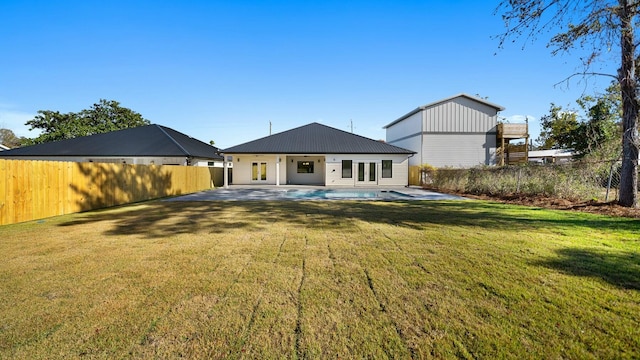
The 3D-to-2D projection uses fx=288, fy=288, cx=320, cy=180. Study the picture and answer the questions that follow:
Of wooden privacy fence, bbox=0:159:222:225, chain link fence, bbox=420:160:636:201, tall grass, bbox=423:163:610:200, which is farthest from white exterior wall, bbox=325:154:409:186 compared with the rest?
wooden privacy fence, bbox=0:159:222:225

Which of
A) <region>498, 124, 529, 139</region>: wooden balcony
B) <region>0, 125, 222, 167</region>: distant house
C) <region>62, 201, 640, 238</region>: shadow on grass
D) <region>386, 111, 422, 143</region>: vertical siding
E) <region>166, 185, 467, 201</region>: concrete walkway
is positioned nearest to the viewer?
<region>62, 201, 640, 238</region>: shadow on grass

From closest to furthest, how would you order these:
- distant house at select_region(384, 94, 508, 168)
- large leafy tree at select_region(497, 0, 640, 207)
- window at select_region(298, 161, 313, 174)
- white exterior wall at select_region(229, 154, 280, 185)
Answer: large leafy tree at select_region(497, 0, 640, 207)
white exterior wall at select_region(229, 154, 280, 185)
window at select_region(298, 161, 313, 174)
distant house at select_region(384, 94, 508, 168)

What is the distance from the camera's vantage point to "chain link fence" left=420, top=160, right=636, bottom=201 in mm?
10828

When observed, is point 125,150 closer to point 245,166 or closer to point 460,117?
point 245,166

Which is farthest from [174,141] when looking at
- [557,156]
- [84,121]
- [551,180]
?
[557,156]

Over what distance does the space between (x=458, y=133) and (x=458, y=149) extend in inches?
59.1

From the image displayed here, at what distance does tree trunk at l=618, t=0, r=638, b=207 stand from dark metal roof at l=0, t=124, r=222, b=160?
2448 cm

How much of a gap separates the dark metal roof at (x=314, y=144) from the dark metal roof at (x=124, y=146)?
15.5 ft

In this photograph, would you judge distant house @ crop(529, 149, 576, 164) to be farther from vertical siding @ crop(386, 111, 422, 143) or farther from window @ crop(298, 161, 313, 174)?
window @ crop(298, 161, 313, 174)

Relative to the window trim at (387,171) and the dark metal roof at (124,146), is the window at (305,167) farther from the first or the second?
the dark metal roof at (124,146)

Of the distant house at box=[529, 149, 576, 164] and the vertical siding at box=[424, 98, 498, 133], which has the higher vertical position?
the vertical siding at box=[424, 98, 498, 133]

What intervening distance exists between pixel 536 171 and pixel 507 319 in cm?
1304

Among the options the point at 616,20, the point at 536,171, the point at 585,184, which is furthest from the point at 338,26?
the point at 585,184

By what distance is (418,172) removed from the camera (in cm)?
2517
